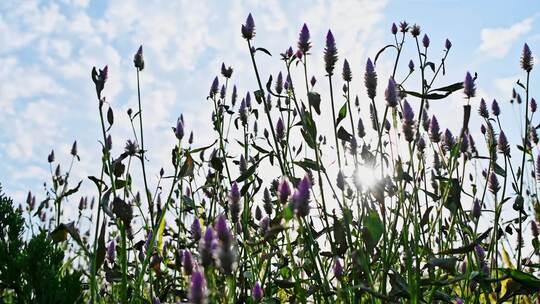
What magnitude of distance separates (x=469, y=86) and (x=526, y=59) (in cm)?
92

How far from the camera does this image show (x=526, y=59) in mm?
2721

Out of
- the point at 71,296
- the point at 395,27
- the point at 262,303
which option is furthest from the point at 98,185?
the point at 395,27

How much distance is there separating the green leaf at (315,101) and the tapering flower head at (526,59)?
138 centimetres

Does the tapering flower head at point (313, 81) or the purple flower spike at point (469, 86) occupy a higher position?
the tapering flower head at point (313, 81)

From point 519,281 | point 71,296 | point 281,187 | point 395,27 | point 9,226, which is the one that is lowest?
point 519,281

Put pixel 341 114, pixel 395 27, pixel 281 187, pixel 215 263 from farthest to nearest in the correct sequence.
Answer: pixel 395 27 → pixel 341 114 → pixel 281 187 → pixel 215 263

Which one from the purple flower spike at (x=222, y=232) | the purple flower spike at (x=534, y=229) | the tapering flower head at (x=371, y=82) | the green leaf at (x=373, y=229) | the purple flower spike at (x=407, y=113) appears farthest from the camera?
the purple flower spike at (x=534, y=229)

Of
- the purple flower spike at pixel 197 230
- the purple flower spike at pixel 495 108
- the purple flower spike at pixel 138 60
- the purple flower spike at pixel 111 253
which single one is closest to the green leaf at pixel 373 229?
the purple flower spike at pixel 197 230

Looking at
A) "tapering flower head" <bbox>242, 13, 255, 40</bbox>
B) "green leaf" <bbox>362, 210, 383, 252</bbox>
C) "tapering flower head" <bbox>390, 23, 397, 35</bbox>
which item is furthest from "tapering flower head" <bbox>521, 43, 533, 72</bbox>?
"green leaf" <bbox>362, 210, 383, 252</bbox>

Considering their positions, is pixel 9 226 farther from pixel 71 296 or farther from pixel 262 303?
pixel 262 303

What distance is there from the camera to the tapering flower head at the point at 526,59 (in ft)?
8.87

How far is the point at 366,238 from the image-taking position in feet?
4.79

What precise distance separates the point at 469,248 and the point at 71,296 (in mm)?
1287

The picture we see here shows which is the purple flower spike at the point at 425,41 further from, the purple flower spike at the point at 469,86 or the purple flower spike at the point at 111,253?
the purple flower spike at the point at 111,253
